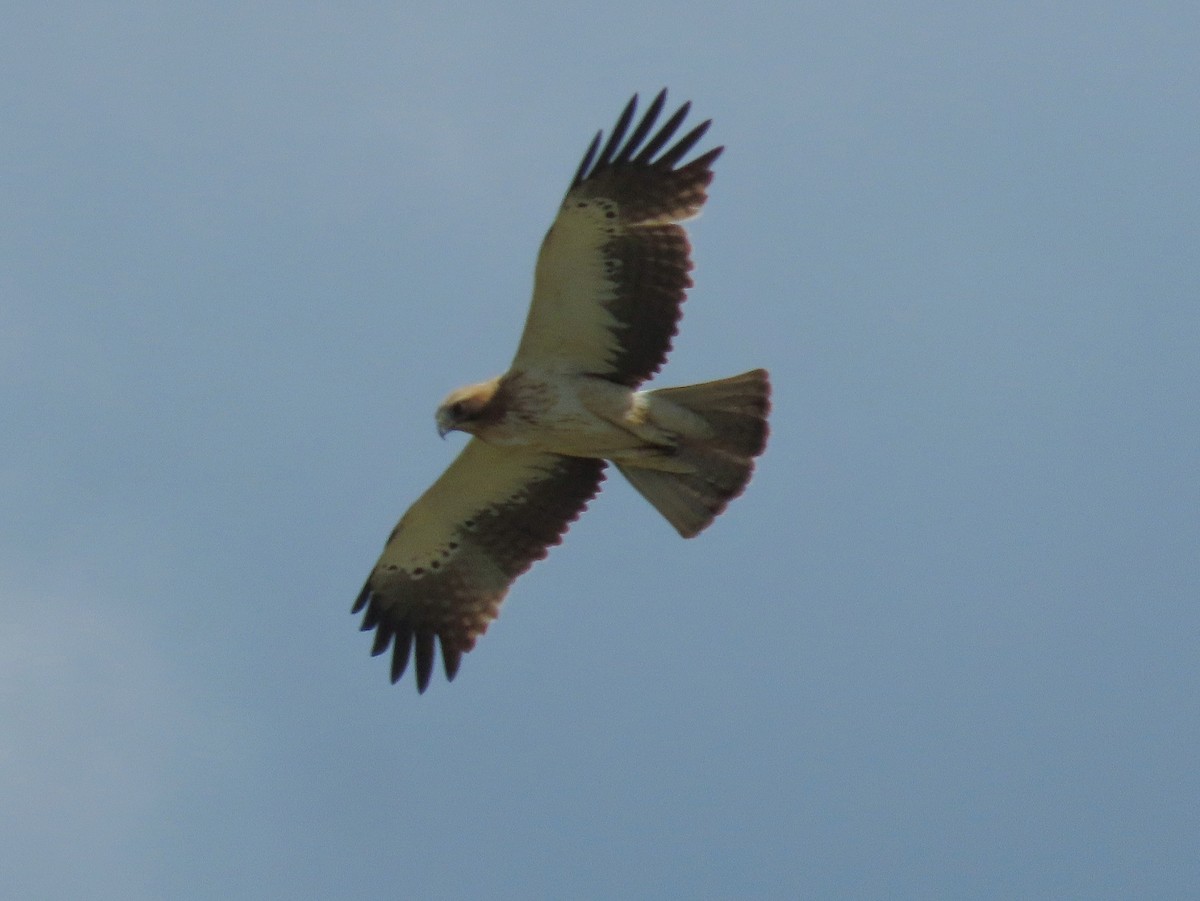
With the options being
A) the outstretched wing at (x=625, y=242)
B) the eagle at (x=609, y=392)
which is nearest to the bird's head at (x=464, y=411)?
the eagle at (x=609, y=392)

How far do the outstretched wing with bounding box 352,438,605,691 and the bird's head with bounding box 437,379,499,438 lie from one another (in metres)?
0.63

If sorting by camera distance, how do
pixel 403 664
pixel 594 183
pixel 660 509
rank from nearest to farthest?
pixel 594 183 → pixel 660 509 → pixel 403 664

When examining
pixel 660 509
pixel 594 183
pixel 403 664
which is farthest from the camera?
pixel 403 664

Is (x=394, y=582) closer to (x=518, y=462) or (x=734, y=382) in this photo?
(x=518, y=462)

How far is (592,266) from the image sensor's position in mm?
9516

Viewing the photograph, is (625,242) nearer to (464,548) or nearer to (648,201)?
(648,201)

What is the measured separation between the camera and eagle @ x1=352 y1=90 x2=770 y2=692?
374 inches

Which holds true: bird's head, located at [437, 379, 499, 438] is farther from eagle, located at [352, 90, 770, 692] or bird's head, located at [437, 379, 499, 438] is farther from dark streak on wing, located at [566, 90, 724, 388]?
dark streak on wing, located at [566, 90, 724, 388]

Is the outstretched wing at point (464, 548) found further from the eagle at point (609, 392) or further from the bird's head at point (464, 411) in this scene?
the bird's head at point (464, 411)

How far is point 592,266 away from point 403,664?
2836 millimetres

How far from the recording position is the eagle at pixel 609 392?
9500 millimetres

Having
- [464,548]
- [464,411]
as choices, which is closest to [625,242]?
[464,411]

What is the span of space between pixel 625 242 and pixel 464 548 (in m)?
2.30

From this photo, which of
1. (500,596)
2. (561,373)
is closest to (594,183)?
(561,373)
